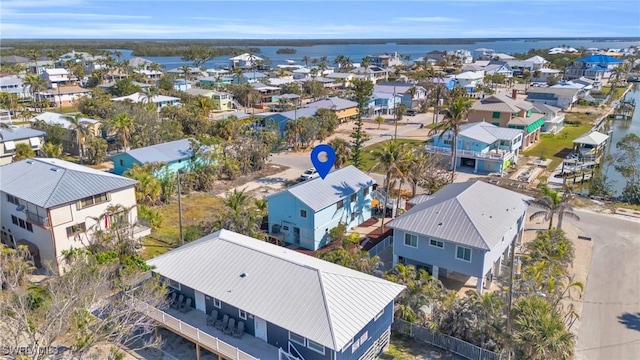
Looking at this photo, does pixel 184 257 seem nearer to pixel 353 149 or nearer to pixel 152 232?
pixel 152 232

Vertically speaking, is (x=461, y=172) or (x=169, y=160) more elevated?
(x=169, y=160)

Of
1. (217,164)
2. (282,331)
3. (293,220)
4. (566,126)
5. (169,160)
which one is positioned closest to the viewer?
(282,331)

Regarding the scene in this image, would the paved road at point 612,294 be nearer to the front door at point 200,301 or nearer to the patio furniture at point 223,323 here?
the patio furniture at point 223,323

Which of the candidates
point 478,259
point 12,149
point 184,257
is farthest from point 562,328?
point 12,149

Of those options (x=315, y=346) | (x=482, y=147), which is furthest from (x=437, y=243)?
(x=482, y=147)

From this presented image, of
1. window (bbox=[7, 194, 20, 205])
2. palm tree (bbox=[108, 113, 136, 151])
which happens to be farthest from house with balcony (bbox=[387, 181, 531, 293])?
palm tree (bbox=[108, 113, 136, 151])

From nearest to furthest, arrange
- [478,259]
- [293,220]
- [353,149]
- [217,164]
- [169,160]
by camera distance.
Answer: [478,259] < [293,220] < [169,160] < [217,164] < [353,149]

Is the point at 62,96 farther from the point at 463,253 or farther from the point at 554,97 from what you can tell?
the point at 554,97

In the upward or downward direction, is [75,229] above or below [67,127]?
below
